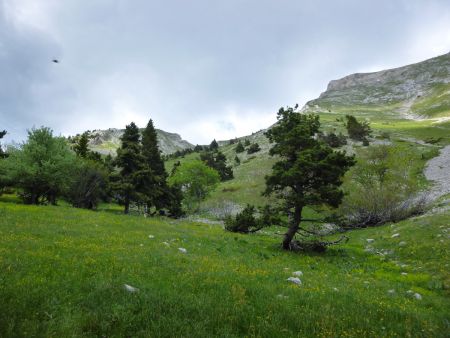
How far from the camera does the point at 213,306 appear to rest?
745 centimetres

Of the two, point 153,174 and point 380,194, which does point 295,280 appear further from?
point 153,174

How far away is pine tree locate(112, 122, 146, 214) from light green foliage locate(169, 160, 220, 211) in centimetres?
1643

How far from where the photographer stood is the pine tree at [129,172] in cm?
3961

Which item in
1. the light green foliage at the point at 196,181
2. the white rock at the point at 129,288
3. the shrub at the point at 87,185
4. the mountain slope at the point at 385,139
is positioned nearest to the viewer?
the white rock at the point at 129,288

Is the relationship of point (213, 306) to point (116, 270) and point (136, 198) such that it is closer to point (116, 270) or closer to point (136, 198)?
point (116, 270)

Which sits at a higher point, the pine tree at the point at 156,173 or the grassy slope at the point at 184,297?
the pine tree at the point at 156,173

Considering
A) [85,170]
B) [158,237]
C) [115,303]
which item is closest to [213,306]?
[115,303]

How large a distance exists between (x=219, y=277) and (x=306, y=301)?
9.48 ft

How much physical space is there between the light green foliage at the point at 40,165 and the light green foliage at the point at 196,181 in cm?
2191

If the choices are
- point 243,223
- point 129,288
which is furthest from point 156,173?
point 129,288

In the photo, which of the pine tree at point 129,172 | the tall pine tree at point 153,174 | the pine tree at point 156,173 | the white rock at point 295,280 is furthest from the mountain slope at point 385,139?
the white rock at point 295,280

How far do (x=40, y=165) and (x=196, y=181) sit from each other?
2650 cm

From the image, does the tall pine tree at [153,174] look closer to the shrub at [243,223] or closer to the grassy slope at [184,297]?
the shrub at [243,223]

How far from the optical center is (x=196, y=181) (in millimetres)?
58062
